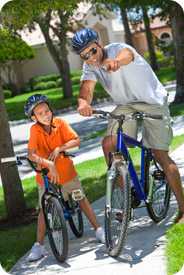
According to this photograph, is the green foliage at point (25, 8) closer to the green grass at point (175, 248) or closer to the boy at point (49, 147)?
the boy at point (49, 147)

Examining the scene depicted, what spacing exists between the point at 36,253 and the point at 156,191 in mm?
1260

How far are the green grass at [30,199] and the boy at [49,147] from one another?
507 mm

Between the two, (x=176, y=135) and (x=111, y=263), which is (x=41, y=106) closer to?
(x=111, y=263)

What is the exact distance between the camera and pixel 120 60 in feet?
18.1

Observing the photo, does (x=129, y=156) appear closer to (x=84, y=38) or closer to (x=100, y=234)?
(x=100, y=234)

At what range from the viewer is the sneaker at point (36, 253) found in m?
5.85

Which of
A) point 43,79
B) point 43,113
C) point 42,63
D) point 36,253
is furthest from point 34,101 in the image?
point 42,63

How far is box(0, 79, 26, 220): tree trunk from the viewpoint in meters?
7.88

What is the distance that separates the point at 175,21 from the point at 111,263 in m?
13.7

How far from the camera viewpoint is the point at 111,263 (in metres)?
5.39

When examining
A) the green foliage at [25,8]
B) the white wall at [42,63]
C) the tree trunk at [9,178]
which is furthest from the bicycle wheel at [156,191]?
the white wall at [42,63]

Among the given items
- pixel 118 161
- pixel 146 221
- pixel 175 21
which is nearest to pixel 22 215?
pixel 146 221

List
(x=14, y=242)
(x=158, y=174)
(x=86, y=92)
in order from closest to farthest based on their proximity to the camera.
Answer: (x=86, y=92)
(x=158, y=174)
(x=14, y=242)

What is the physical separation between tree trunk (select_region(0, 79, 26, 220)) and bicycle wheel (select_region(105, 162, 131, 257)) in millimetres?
2519
